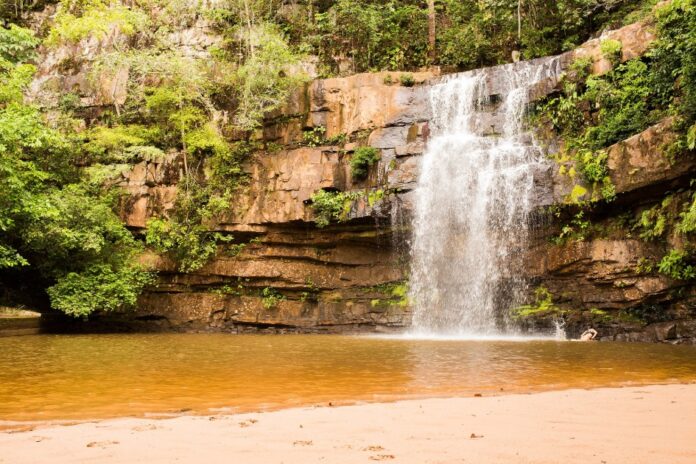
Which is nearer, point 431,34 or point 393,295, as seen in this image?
point 393,295

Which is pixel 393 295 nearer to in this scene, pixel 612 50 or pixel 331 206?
pixel 331 206

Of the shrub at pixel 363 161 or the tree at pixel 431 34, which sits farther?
the tree at pixel 431 34

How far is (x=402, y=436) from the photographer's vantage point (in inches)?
182

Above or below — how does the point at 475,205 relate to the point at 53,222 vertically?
above

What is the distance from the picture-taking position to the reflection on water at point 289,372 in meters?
6.96

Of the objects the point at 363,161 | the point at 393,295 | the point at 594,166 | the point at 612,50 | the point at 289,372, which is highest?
the point at 612,50

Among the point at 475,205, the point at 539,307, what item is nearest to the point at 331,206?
the point at 475,205

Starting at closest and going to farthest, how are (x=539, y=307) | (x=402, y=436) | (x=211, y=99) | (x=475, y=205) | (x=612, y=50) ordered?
(x=402, y=436) → (x=539, y=307) → (x=612, y=50) → (x=475, y=205) → (x=211, y=99)

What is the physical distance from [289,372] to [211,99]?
17688mm

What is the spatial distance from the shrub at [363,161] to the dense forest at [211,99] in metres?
4.20

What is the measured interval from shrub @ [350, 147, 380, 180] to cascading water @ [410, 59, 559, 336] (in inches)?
76.1

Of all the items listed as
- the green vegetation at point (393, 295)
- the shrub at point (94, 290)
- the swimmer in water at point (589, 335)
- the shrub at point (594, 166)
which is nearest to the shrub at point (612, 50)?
the shrub at point (594, 166)

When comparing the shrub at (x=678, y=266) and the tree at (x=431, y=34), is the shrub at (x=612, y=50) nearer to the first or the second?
the shrub at (x=678, y=266)

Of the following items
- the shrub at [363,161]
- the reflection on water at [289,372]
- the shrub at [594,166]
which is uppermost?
the shrub at [363,161]
